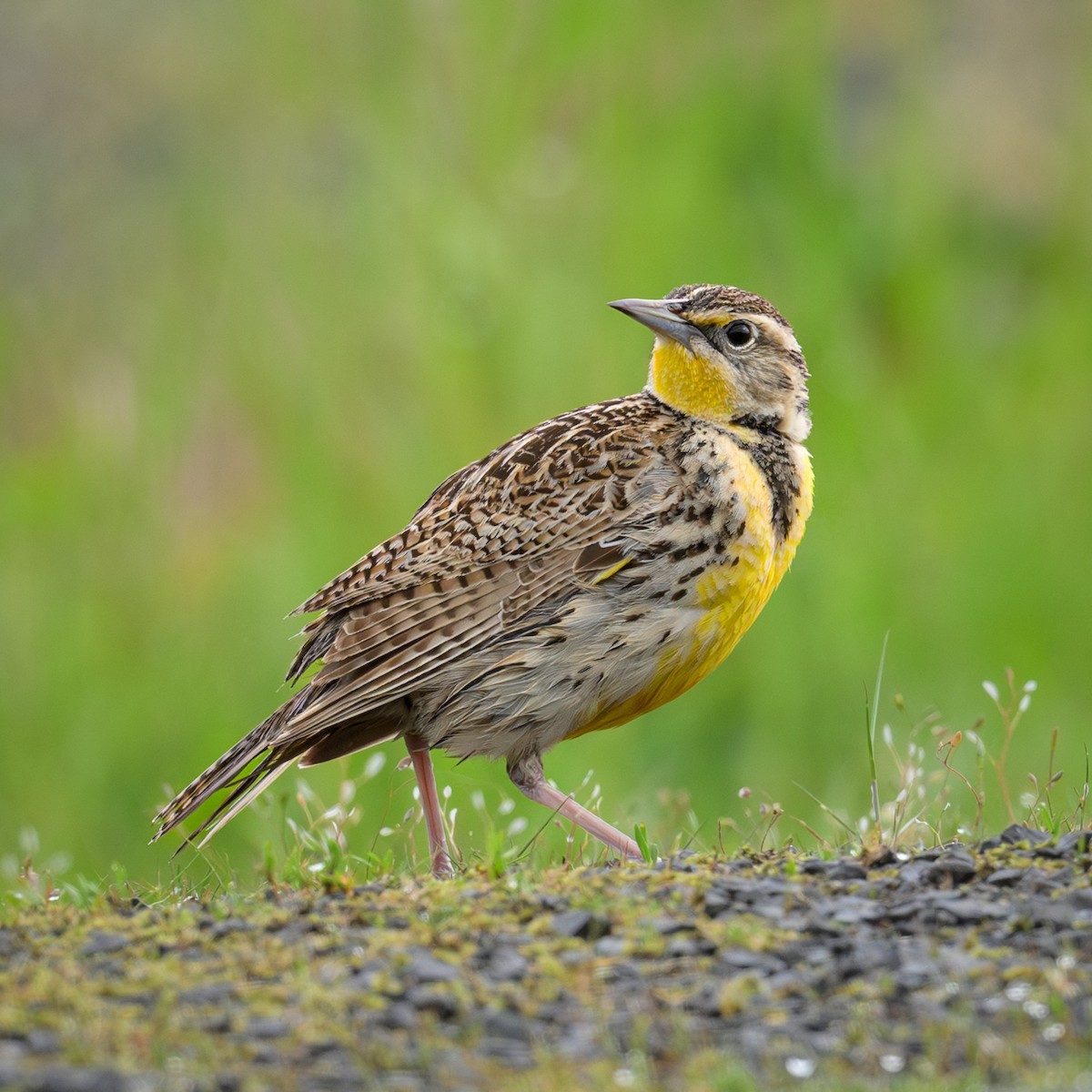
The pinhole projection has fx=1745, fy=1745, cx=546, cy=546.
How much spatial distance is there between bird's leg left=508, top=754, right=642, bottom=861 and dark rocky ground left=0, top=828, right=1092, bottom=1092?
0.69 m

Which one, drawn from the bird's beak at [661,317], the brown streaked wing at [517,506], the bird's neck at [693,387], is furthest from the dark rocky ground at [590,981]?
the bird's beak at [661,317]

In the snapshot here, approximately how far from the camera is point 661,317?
6750 millimetres

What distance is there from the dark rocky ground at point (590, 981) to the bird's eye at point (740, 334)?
235cm

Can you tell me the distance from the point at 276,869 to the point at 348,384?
562cm

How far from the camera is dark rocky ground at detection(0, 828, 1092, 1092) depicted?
12.5 ft

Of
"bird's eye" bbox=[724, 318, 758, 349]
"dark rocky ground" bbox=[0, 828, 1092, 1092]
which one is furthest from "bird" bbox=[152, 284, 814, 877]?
"dark rocky ground" bbox=[0, 828, 1092, 1092]

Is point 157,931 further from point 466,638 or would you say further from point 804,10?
point 804,10

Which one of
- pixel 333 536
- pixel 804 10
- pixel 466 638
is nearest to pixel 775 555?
pixel 466 638

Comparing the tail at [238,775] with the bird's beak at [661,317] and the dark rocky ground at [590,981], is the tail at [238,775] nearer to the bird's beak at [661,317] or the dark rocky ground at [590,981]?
the dark rocky ground at [590,981]

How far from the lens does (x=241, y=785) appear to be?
256 inches

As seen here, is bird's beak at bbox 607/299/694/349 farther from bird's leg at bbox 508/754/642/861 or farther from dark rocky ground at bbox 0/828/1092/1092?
dark rocky ground at bbox 0/828/1092/1092

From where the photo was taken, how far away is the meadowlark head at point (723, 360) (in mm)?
6777

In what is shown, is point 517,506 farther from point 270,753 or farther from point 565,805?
point 270,753

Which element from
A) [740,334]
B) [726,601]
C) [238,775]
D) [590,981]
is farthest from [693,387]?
[590,981]
